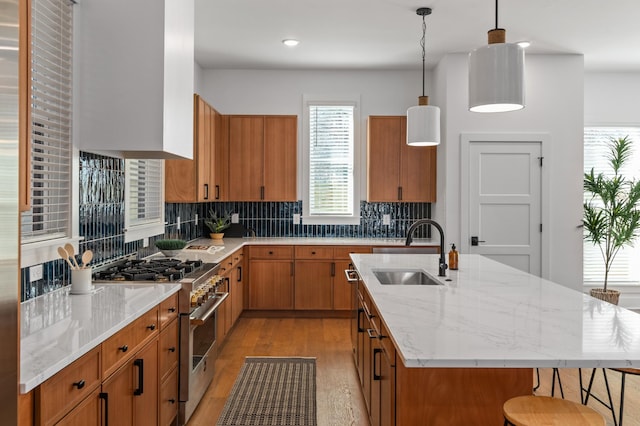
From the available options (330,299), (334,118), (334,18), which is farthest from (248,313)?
(334,18)

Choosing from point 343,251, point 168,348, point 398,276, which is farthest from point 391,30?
point 168,348

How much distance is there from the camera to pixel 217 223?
19.3 feet

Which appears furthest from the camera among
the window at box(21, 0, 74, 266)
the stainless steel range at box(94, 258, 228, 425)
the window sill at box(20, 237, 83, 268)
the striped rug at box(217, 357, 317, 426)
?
the striped rug at box(217, 357, 317, 426)

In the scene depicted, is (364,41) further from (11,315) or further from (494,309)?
(11,315)

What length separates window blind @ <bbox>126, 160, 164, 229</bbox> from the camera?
380 centimetres

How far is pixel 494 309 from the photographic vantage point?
220cm

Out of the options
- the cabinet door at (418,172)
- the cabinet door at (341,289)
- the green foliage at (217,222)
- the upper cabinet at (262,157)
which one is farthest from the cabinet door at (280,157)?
the cabinet door at (418,172)

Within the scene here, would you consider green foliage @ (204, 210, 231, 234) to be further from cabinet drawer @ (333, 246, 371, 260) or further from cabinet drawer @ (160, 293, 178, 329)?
cabinet drawer @ (160, 293, 178, 329)

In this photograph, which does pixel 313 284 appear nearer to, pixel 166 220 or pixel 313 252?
pixel 313 252

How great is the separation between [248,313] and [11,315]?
14.9 feet

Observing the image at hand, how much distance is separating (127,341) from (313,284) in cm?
350

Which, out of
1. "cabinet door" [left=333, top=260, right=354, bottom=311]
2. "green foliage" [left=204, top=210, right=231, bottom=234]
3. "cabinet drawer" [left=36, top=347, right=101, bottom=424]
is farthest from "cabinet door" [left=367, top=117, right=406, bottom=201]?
"cabinet drawer" [left=36, top=347, right=101, bottom=424]

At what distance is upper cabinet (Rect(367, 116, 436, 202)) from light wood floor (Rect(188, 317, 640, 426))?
169 centimetres

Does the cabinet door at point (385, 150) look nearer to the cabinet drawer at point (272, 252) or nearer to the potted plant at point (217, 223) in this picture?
the cabinet drawer at point (272, 252)
